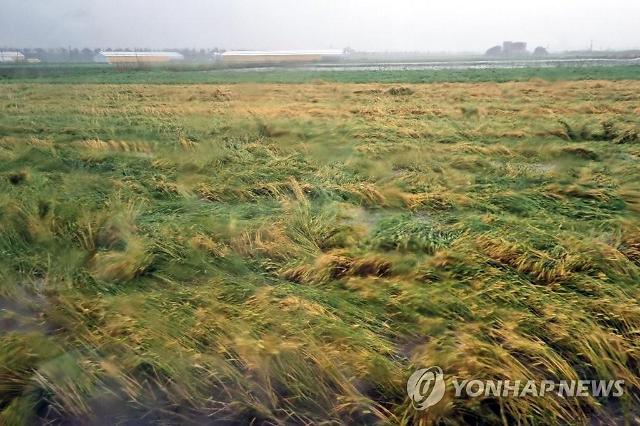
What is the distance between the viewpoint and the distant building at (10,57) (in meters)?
7.49

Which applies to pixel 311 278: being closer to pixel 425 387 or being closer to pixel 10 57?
pixel 425 387

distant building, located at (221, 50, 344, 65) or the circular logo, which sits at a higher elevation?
distant building, located at (221, 50, 344, 65)

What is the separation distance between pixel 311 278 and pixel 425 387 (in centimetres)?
156

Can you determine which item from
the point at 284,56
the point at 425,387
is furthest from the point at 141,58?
the point at 425,387

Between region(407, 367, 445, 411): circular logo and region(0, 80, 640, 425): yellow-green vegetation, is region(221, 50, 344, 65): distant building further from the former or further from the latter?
region(407, 367, 445, 411): circular logo

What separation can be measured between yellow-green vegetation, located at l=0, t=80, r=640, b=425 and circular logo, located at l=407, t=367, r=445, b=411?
0.05 m

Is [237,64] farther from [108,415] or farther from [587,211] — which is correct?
[108,415]

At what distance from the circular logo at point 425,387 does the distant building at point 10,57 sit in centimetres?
837

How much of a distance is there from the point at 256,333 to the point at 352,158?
4934mm

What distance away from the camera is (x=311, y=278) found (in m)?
3.76

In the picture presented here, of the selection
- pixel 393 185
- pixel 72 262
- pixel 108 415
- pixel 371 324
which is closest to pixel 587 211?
pixel 393 185

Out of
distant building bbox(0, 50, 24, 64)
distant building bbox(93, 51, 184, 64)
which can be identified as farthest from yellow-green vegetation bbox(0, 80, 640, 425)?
distant building bbox(93, 51, 184, 64)

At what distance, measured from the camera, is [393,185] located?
6.10 metres

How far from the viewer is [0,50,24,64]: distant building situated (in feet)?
24.6
